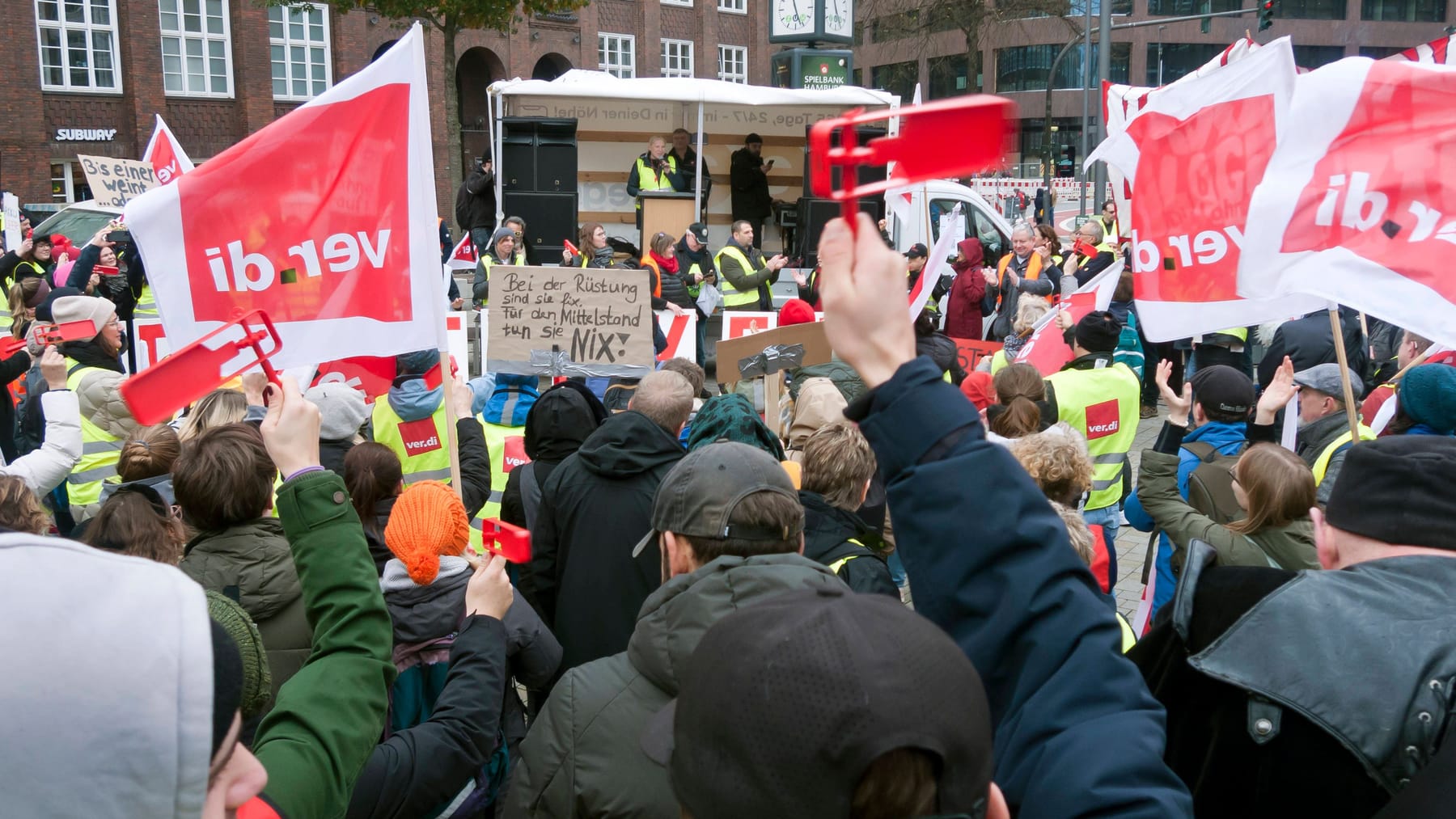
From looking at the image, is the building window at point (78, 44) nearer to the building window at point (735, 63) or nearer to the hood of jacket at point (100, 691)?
the building window at point (735, 63)

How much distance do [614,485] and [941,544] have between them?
2.25 m

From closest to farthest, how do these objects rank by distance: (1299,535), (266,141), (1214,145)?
(1299,535)
(266,141)
(1214,145)

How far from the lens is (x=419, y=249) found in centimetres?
398

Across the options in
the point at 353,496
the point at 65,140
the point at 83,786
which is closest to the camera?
the point at 83,786

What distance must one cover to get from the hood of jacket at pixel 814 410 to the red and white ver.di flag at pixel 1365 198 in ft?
5.94

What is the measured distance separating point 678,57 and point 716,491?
36.9 m

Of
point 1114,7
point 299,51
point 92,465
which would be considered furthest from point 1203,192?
point 1114,7

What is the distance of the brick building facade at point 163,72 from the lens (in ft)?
85.1

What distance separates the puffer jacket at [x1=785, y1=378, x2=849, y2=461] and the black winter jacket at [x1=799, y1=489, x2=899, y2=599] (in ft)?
4.72

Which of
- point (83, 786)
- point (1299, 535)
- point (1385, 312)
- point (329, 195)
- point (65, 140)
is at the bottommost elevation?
point (1299, 535)

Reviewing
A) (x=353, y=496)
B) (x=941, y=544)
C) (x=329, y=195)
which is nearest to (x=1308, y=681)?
(x=941, y=544)

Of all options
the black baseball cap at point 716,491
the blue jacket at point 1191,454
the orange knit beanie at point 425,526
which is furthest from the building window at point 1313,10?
the orange knit beanie at point 425,526

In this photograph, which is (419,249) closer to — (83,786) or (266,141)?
(266,141)

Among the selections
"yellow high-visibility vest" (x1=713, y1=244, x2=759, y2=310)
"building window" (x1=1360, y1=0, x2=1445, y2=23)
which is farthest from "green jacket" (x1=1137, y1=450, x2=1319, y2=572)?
"building window" (x1=1360, y1=0, x2=1445, y2=23)
